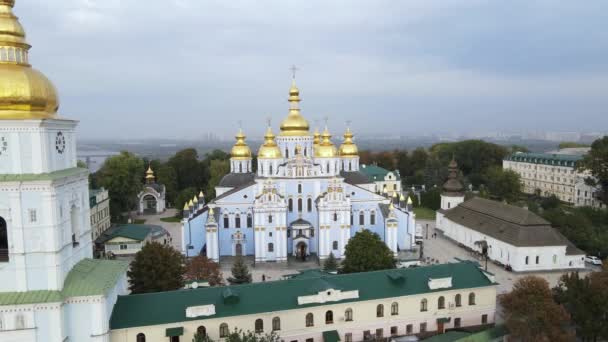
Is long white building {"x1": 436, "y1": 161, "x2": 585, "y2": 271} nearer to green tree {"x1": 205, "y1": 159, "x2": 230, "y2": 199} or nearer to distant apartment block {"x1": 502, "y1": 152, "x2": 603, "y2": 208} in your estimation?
distant apartment block {"x1": 502, "y1": 152, "x2": 603, "y2": 208}

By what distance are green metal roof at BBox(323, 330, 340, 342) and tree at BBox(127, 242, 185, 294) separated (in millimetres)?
8109

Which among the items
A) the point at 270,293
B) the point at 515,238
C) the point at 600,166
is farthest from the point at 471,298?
the point at 600,166

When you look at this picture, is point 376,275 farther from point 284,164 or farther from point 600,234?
point 600,234

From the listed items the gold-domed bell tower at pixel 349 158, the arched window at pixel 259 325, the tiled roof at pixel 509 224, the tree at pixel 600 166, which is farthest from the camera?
the gold-domed bell tower at pixel 349 158

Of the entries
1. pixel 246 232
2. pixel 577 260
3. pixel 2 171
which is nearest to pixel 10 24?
pixel 2 171

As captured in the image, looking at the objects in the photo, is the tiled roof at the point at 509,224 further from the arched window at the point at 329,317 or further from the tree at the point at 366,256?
the arched window at the point at 329,317

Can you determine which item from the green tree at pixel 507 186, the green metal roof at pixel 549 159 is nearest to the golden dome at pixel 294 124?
the green tree at pixel 507 186

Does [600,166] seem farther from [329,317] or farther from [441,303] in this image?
[329,317]

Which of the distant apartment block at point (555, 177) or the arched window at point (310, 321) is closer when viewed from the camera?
the arched window at point (310, 321)

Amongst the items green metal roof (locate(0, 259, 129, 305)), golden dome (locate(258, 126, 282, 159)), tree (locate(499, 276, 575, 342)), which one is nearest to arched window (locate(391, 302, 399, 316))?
tree (locate(499, 276, 575, 342))

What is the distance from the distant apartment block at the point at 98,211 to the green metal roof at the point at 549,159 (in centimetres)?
5485

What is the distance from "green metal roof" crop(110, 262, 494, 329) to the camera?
58.7 feet

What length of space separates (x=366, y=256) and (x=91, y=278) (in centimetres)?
1452

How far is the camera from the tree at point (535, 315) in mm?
18219
